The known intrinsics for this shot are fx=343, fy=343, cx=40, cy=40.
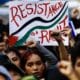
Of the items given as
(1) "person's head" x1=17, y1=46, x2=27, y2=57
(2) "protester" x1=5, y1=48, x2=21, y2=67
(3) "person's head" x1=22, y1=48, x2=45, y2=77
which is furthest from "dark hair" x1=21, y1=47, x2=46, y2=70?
(1) "person's head" x1=17, y1=46, x2=27, y2=57

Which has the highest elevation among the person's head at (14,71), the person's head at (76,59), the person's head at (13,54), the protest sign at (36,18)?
the protest sign at (36,18)

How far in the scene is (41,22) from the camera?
3.25m

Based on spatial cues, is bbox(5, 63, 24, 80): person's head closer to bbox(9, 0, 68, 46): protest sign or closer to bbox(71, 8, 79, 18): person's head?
bbox(9, 0, 68, 46): protest sign

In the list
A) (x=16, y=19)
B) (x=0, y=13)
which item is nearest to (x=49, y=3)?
(x=16, y=19)

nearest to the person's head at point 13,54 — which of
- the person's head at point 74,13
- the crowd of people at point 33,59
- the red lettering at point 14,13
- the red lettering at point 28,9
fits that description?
the crowd of people at point 33,59

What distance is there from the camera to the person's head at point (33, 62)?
113 inches

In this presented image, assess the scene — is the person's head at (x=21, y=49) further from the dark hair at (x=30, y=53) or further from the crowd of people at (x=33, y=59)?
the dark hair at (x=30, y=53)

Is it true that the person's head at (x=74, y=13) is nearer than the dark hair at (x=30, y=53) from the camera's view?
No

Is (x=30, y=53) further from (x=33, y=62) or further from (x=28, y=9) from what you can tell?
(x=28, y=9)

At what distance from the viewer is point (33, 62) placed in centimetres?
296

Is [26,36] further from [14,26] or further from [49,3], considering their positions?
[49,3]

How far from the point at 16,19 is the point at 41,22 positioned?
0.24 m

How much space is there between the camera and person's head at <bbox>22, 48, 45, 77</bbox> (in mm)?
2883

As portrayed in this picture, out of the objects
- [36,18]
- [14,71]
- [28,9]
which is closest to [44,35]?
[36,18]
